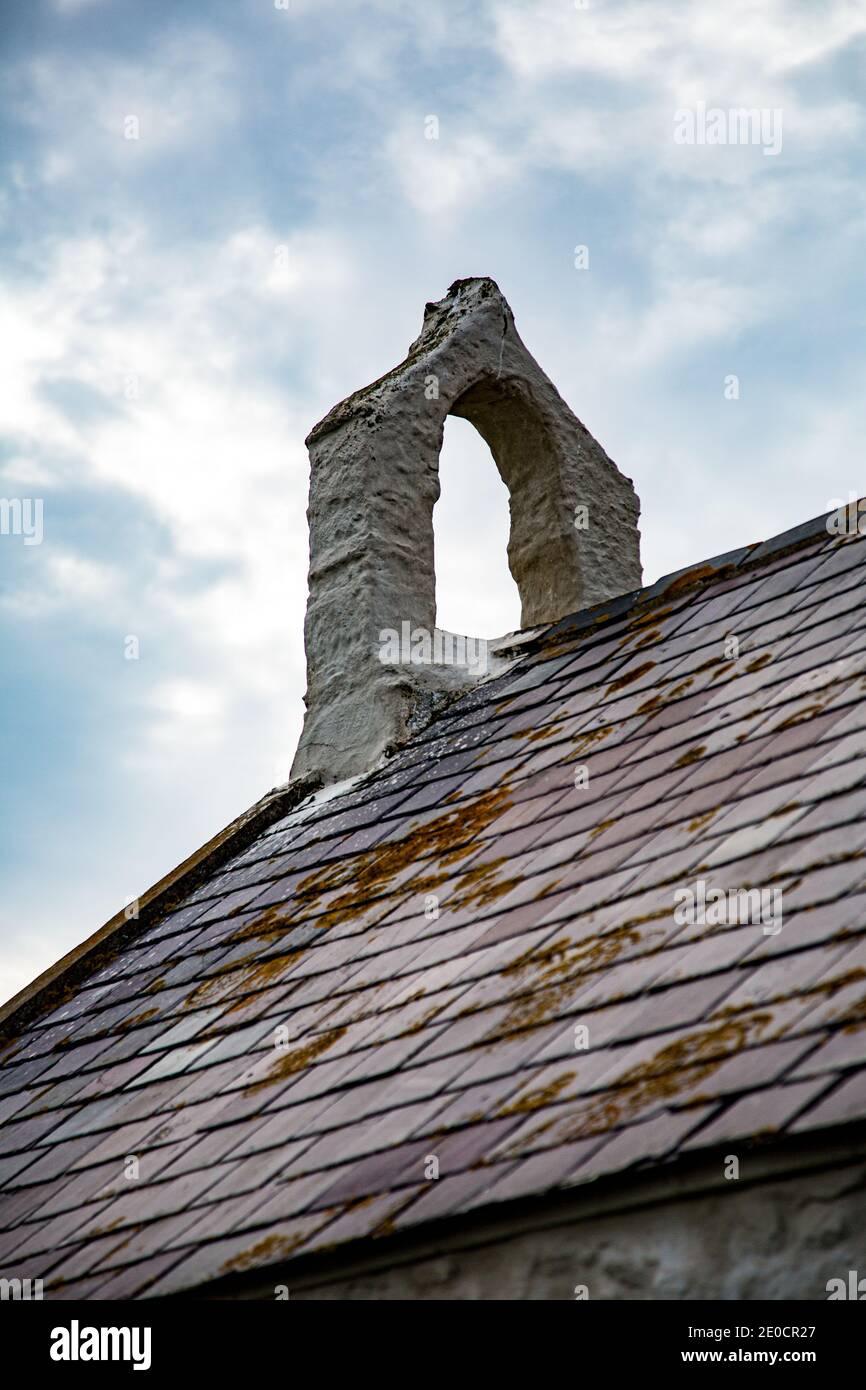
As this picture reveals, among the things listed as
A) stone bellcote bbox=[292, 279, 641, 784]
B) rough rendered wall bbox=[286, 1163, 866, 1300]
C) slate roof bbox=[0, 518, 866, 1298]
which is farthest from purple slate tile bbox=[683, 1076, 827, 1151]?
stone bellcote bbox=[292, 279, 641, 784]

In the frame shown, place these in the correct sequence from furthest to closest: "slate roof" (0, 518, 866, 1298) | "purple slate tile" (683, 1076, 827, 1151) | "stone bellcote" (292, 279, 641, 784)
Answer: "stone bellcote" (292, 279, 641, 784)
"slate roof" (0, 518, 866, 1298)
"purple slate tile" (683, 1076, 827, 1151)

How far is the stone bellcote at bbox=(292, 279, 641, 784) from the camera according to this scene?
6840 mm

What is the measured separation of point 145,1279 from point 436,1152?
0.79 metres

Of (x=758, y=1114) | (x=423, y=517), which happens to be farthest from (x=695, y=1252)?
(x=423, y=517)

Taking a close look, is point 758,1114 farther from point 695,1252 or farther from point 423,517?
point 423,517

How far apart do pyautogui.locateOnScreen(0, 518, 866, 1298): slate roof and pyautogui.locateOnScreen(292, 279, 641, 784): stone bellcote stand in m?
0.56

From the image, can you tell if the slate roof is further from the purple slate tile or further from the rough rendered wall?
the rough rendered wall

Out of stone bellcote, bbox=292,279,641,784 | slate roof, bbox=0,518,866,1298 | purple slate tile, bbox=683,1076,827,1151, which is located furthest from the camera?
stone bellcote, bbox=292,279,641,784

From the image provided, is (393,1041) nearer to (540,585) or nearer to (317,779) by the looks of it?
(317,779)

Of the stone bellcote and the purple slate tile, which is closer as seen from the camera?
the purple slate tile

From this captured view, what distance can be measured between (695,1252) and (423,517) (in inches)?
189

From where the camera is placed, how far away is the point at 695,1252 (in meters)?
2.92

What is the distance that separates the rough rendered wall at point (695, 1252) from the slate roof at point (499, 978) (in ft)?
0.42
